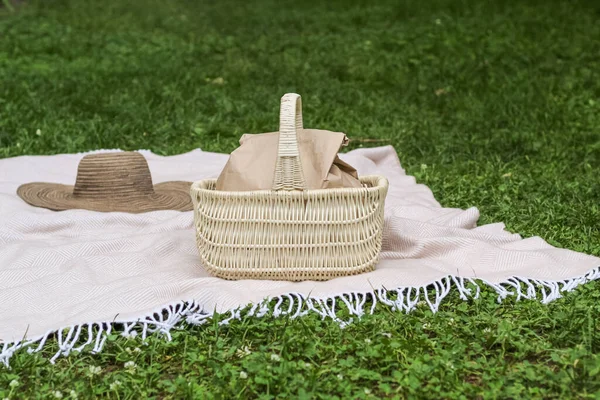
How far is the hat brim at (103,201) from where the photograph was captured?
14.1 ft

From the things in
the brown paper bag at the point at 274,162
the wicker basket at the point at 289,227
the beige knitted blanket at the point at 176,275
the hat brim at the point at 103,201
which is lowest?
the hat brim at the point at 103,201

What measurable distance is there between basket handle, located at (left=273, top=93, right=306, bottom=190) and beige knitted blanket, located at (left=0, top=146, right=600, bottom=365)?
40 cm

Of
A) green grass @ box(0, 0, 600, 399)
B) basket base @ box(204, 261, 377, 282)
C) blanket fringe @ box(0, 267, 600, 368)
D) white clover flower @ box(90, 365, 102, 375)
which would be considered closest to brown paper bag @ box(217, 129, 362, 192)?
basket base @ box(204, 261, 377, 282)

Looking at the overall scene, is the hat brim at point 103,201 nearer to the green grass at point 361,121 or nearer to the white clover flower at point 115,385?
the green grass at point 361,121

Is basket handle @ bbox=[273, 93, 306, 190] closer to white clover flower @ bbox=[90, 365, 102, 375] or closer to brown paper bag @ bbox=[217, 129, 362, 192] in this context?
brown paper bag @ bbox=[217, 129, 362, 192]

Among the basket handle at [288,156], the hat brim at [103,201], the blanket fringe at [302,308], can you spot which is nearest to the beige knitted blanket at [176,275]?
the blanket fringe at [302,308]

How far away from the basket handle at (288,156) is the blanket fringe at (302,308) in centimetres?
42

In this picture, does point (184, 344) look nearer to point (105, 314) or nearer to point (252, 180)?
point (105, 314)

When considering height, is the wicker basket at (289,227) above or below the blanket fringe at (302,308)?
above

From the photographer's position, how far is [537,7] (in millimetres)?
10273

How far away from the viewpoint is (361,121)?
6648mm

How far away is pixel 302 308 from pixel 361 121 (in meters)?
3.72

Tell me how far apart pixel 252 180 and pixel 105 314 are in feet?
2.52

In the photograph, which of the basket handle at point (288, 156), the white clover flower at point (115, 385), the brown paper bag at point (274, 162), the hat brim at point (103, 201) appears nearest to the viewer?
the white clover flower at point (115, 385)
